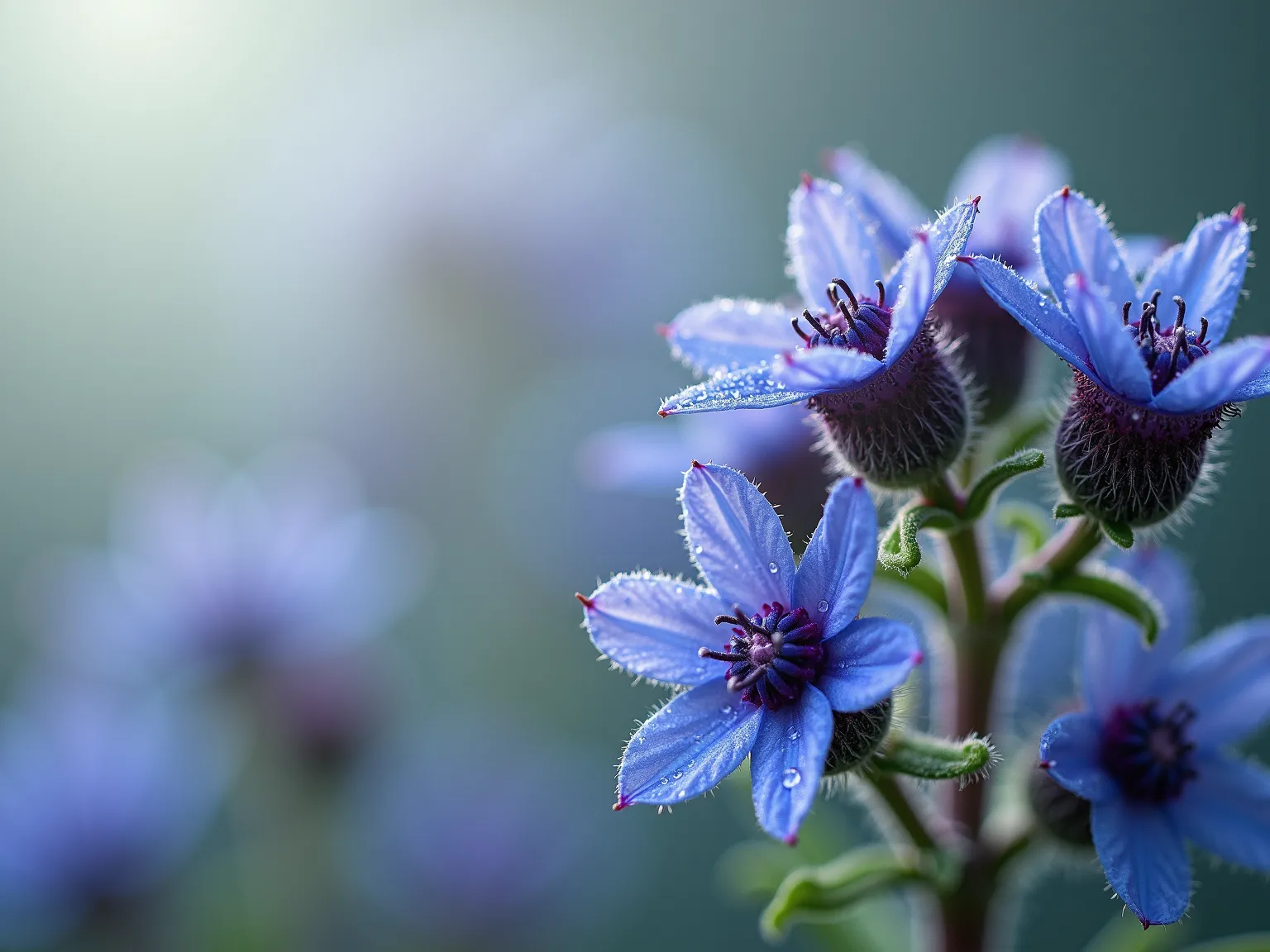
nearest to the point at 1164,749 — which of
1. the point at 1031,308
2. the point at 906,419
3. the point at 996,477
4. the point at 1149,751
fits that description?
the point at 1149,751

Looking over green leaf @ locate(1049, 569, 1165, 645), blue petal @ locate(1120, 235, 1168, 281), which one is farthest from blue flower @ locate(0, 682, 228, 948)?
blue petal @ locate(1120, 235, 1168, 281)

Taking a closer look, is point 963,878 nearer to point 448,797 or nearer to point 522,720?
point 448,797

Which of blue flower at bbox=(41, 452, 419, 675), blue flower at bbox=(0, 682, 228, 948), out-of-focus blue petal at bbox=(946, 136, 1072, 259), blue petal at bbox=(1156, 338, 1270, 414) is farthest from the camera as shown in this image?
blue flower at bbox=(41, 452, 419, 675)

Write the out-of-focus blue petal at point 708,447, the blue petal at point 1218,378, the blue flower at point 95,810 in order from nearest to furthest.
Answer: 1. the blue petal at point 1218,378
2. the out-of-focus blue petal at point 708,447
3. the blue flower at point 95,810

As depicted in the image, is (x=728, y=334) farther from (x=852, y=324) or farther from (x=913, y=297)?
(x=913, y=297)

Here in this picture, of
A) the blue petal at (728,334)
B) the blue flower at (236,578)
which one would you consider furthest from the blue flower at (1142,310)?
the blue flower at (236,578)

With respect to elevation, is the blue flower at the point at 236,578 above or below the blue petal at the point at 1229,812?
above

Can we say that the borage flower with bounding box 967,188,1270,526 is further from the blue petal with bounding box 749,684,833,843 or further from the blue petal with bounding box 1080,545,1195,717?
the blue petal with bounding box 749,684,833,843

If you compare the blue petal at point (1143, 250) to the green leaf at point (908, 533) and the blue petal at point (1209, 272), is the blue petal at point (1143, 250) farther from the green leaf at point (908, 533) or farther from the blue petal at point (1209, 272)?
the green leaf at point (908, 533)
